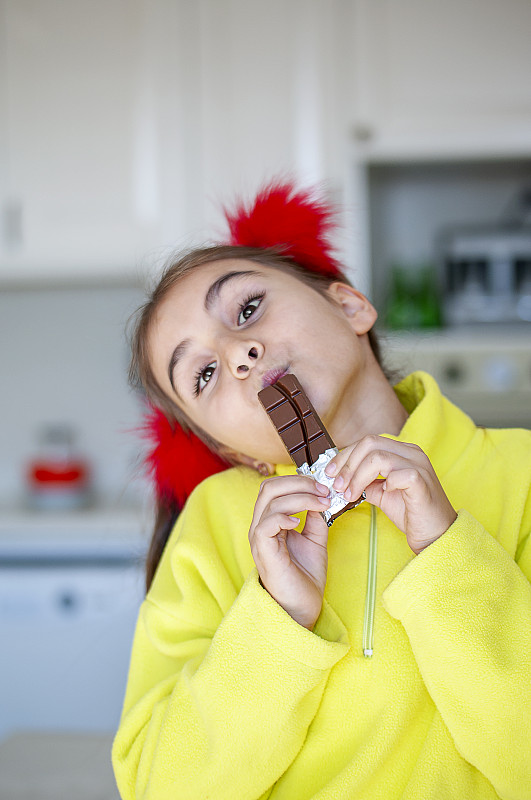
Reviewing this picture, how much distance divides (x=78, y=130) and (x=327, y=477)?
1810 mm

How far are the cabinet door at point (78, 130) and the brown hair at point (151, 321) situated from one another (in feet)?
4.08

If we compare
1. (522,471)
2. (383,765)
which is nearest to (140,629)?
(383,765)

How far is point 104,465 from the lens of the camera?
2.72 meters

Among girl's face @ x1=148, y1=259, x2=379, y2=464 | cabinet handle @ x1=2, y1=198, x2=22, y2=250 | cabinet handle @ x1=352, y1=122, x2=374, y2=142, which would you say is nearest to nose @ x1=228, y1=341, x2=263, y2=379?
girl's face @ x1=148, y1=259, x2=379, y2=464

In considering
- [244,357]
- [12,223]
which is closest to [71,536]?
[12,223]

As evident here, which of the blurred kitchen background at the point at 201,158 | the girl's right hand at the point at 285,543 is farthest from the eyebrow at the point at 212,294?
the blurred kitchen background at the point at 201,158

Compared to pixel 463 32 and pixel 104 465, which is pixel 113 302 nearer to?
pixel 104 465

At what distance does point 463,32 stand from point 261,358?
5.23 feet

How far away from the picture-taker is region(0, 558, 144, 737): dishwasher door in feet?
6.79

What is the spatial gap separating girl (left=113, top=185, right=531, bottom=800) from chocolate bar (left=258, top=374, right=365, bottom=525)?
3 cm

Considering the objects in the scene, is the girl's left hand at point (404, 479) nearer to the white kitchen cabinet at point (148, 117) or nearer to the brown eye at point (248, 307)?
the brown eye at point (248, 307)

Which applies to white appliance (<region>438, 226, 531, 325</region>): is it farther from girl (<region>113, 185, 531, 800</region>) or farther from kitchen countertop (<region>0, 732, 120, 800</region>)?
kitchen countertop (<region>0, 732, 120, 800</region>)

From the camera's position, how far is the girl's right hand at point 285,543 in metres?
0.69

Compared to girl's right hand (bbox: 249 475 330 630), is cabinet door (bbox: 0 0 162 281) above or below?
above
